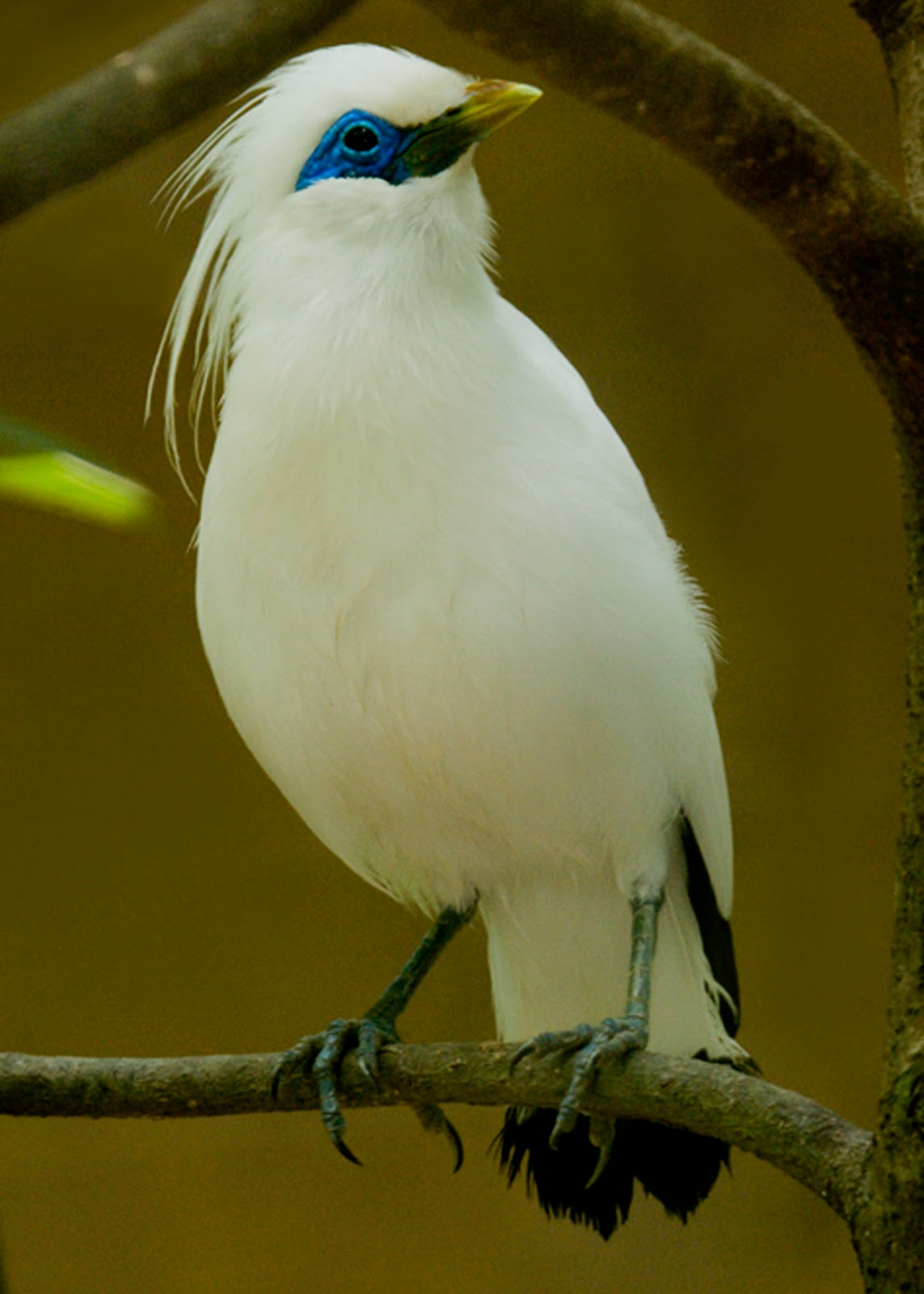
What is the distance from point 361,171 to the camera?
174 cm

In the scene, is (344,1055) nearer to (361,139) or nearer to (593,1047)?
(593,1047)

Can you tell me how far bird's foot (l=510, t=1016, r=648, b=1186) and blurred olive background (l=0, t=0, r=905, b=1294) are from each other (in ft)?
8.01

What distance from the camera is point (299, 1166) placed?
13.0 feet

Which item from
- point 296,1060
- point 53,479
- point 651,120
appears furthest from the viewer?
point 296,1060

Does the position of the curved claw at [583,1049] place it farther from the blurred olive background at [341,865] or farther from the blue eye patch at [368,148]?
the blurred olive background at [341,865]

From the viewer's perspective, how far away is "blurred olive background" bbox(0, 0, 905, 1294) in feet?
12.8

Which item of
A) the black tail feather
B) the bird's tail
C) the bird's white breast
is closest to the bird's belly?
A: the bird's white breast

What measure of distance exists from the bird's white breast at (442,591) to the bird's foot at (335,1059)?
0.23 m

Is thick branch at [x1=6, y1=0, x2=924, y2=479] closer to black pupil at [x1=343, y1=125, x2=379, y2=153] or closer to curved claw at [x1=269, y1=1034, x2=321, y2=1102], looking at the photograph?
black pupil at [x1=343, y1=125, x2=379, y2=153]

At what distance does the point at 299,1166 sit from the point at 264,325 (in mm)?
2707

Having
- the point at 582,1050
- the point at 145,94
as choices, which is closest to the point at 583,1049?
the point at 582,1050

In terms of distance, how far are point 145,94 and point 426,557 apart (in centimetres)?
110

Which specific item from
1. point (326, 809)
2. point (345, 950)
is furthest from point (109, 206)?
point (326, 809)

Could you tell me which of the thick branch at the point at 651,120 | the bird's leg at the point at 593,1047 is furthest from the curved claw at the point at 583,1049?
the thick branch at the point at 651,120
